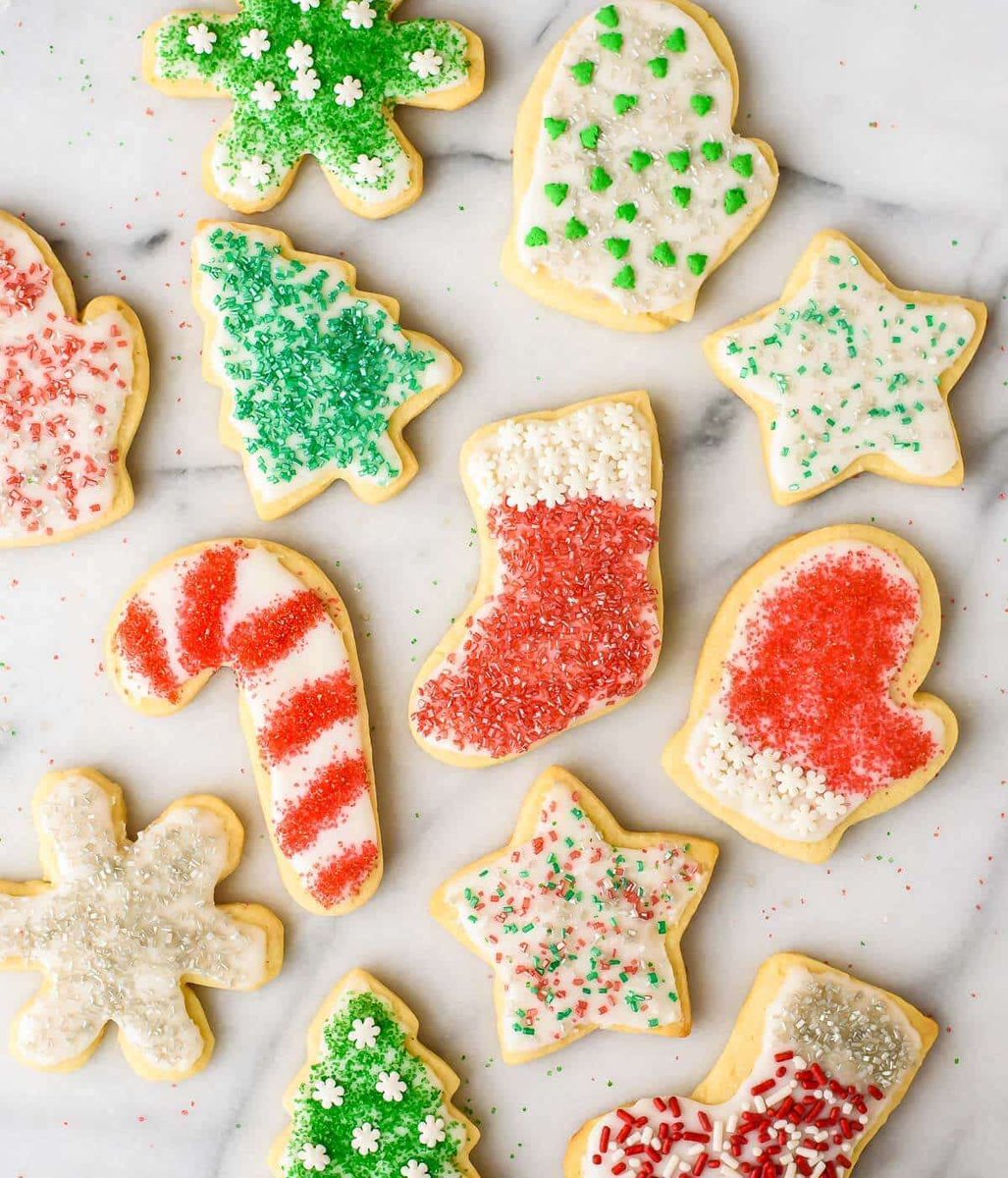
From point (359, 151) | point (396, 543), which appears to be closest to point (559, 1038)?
point (396, 543)

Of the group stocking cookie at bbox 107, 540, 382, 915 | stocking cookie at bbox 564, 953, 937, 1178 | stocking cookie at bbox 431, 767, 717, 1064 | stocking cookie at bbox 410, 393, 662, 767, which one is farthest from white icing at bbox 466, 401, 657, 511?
stocking cookie at bbox 564, 953, 937, 1178

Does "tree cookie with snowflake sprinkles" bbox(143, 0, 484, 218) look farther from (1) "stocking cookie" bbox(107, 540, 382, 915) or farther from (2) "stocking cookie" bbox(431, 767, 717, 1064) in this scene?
(2) "stocking cookie" bbox(431, 767, 717, 1064)

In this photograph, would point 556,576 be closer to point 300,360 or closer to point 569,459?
point 569,459

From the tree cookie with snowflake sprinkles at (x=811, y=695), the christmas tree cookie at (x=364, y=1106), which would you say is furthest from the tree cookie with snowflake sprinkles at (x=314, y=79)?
the christmas tree cookie at (x=364, y=1106)

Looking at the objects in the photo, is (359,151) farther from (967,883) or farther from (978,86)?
(967,883)

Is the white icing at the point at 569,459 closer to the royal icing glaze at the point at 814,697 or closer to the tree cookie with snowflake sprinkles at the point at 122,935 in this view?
the royal icing glaze at the point at 814,697
